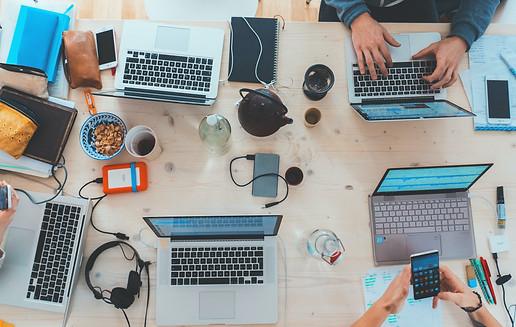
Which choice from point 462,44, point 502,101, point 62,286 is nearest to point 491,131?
point 502,101

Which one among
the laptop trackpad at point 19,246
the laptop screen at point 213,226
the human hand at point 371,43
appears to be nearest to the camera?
the laptop screen at point 213,226

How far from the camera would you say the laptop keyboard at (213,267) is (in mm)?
1036

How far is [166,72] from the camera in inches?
43.3

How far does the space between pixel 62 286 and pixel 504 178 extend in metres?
1.50

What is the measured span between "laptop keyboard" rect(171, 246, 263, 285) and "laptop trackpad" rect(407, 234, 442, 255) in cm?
50

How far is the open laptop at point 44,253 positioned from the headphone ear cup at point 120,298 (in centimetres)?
15

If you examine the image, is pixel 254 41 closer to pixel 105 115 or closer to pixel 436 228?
pixel 105 115

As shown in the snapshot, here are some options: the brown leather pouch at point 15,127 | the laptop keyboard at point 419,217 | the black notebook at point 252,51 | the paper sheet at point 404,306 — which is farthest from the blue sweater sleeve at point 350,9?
the brown leather pouch at point 15,127

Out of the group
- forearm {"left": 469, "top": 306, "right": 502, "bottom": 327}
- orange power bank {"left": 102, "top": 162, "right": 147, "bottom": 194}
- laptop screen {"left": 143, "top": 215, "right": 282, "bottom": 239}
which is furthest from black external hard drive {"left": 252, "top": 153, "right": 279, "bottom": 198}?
forearm {"left": 469, "top": 306, "right": 502, "bottom": 327}

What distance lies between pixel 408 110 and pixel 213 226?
2.39ft

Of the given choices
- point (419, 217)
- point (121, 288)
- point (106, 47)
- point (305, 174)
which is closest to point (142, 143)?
point (106, 47)

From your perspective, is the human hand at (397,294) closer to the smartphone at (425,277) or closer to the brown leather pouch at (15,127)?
the smartphone at (425,277)

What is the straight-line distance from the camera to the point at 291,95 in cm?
116

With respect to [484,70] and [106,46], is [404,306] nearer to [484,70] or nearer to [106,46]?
[484,70]
